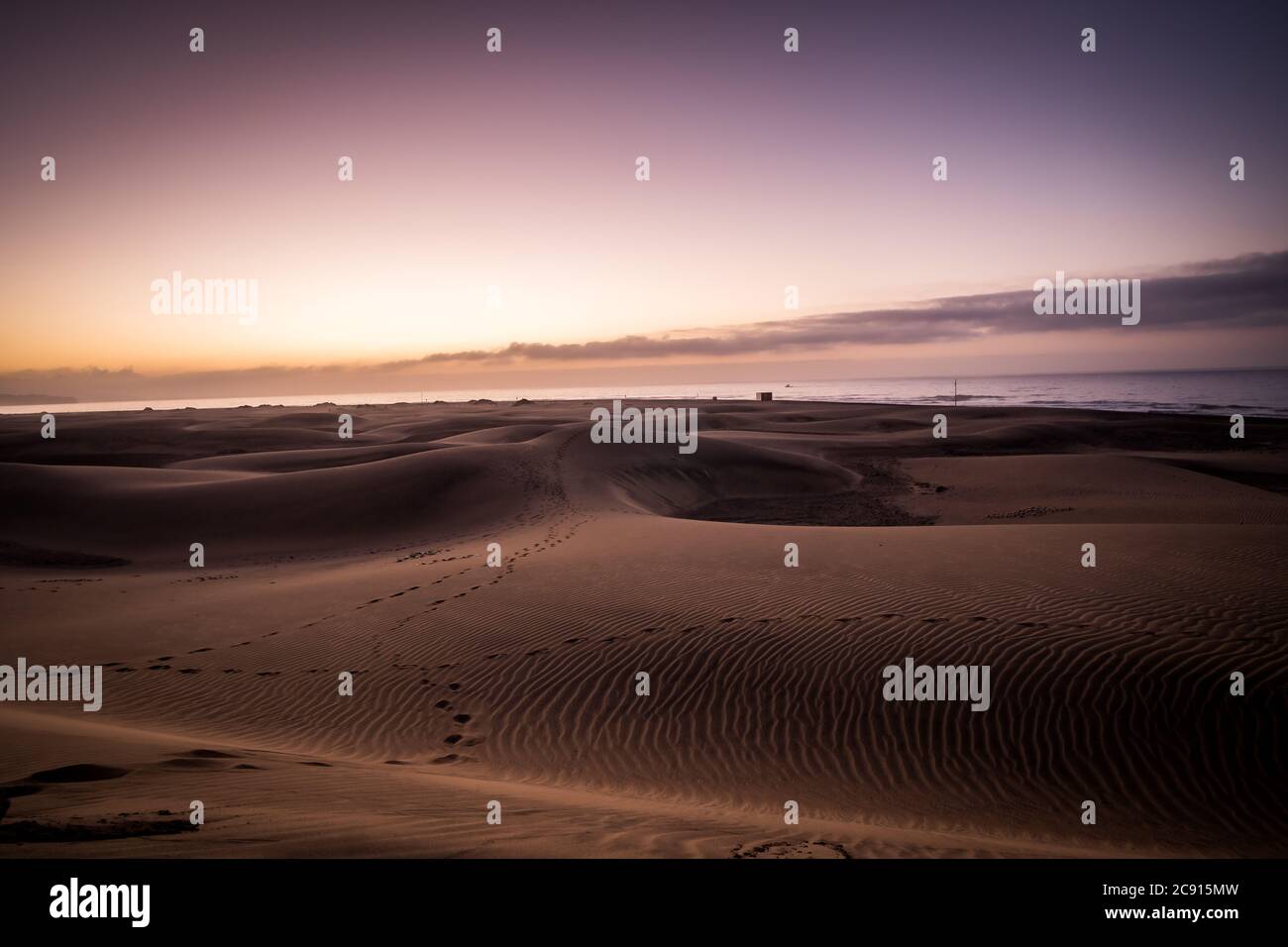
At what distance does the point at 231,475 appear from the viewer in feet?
87.4

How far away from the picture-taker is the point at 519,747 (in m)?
7.78

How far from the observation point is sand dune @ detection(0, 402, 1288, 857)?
5184 millimetres

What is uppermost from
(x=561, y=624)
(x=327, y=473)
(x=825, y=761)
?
(x=327, y=473)

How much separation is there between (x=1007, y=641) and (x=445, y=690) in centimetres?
751

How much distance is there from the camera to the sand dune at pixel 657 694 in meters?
5.18

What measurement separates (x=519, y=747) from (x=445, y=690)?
1909mm

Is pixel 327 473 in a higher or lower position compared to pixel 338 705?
higher

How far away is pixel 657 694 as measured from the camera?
866cm
